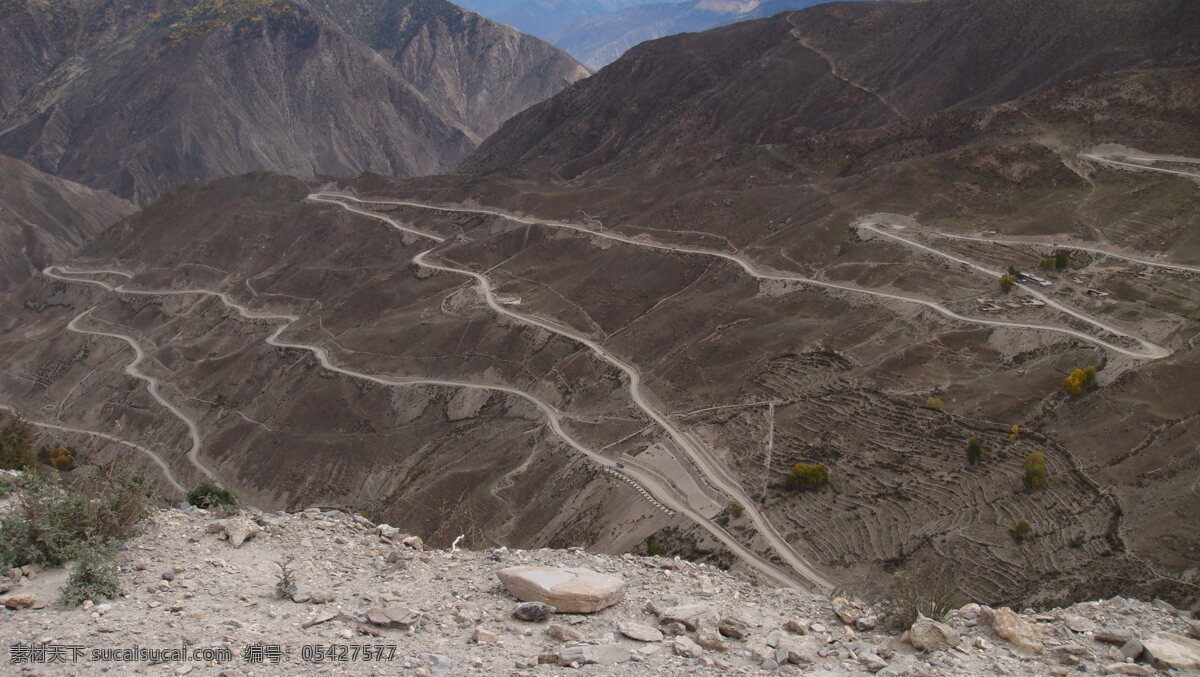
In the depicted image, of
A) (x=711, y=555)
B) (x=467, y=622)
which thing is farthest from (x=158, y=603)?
(x=711, y=555)

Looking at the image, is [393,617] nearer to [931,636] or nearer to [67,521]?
[67,521]

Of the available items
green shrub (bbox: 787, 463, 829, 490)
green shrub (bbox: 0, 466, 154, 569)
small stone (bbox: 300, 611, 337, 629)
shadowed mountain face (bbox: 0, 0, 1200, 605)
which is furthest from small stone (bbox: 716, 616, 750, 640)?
green shrub (bbox: 787, 463, 829, 490)

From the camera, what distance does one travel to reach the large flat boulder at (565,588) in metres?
12.8

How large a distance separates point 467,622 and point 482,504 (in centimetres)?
3186

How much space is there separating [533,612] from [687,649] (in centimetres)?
244

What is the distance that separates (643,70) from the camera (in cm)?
13325

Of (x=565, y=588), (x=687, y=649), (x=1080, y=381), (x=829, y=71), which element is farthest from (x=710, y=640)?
(x=829, y=71)

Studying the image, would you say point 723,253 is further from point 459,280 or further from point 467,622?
point 467,622

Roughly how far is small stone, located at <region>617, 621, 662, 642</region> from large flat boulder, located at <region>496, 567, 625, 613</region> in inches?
25.5

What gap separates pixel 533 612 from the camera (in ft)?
41.3

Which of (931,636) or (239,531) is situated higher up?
(931,636)

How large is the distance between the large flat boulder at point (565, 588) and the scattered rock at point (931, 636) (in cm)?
449

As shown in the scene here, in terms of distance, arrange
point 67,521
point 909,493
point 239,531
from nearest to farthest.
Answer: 1. point 67,521
2. point 239,531
3. point 909,493

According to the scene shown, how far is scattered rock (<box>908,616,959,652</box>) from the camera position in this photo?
12078 mm
